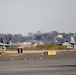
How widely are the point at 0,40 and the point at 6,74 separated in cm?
11769

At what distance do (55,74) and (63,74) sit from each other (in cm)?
65

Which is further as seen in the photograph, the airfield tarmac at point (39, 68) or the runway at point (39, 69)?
the airfield tarmac at point (39, 68)

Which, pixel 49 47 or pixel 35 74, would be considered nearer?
pixel 35 74

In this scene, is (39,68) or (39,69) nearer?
(39,69)

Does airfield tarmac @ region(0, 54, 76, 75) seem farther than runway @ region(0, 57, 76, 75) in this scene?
Yes

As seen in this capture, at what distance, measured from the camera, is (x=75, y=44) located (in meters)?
142

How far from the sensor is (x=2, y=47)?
394 feet

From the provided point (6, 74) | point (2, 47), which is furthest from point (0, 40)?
point (6, 74)

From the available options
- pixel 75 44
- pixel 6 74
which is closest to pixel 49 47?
pixel 75 44

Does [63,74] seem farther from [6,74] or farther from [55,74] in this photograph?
[6,74]

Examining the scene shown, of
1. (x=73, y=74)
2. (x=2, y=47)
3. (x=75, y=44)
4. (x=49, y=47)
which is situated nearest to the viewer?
(x=73, y=74)

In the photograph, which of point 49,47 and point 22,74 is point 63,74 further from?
point 49,47

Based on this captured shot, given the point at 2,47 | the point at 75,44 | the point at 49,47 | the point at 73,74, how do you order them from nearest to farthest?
the point at 73,74
the point at 2,47
the point at 49,47
the point at 75,44

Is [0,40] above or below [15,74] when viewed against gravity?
above
